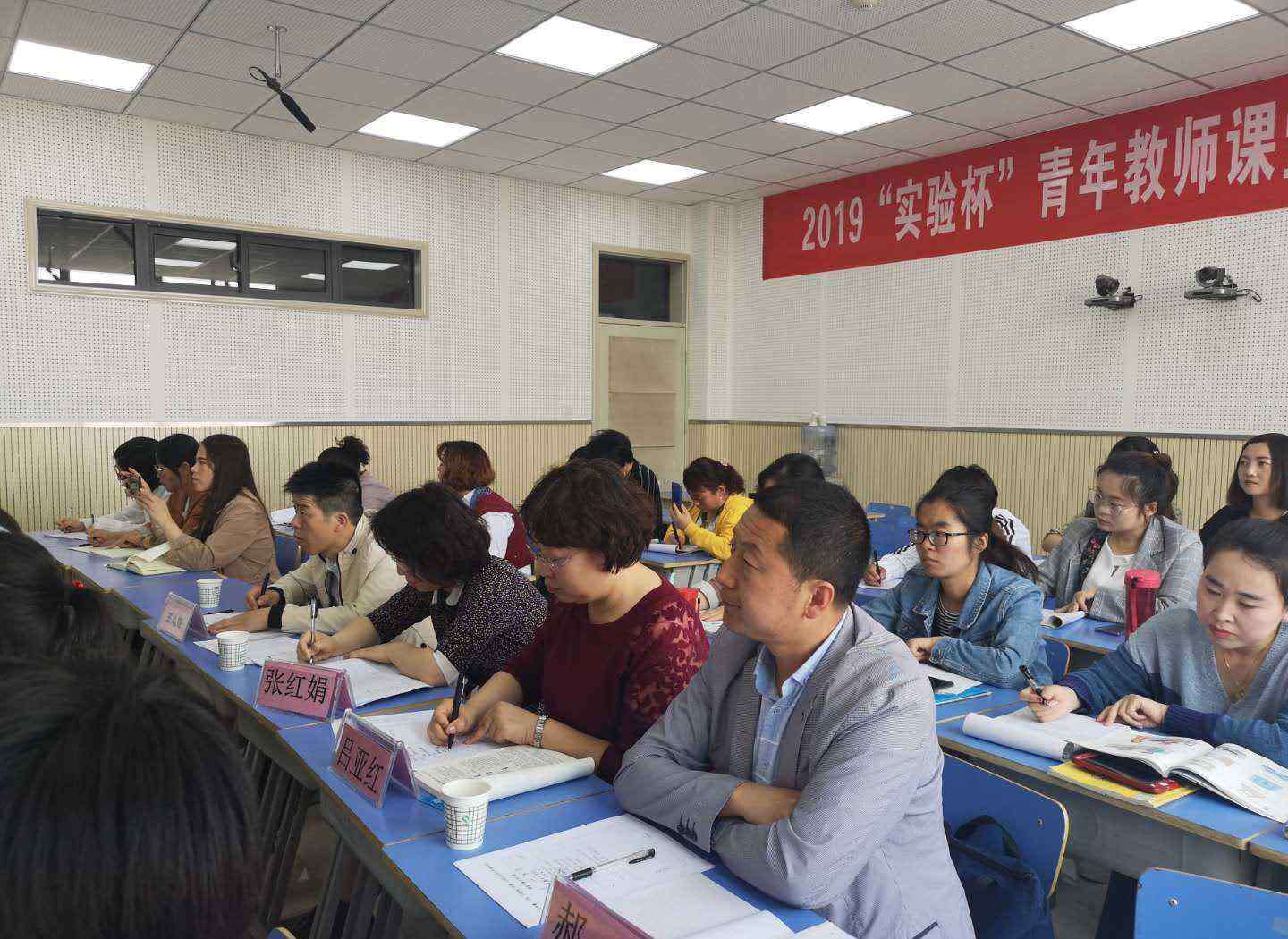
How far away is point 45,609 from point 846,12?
462cm

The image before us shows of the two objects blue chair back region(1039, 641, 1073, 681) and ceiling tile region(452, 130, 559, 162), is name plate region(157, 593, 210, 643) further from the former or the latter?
ceiling tile region(452, 130, 559, 162)

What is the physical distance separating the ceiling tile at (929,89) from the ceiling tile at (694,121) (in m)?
0.91

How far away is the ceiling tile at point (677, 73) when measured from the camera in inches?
209

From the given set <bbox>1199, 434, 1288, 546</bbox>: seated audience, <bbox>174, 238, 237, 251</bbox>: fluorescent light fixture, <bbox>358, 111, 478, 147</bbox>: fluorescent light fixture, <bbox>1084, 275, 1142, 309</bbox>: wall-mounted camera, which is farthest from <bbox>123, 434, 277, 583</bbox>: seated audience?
<bbox>1084, 275, 1142, 309</bbox>: wall-mounted camera

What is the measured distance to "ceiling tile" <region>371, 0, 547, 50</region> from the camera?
463 cm

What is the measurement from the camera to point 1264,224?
559cm

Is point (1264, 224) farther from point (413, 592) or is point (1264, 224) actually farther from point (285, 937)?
point (285, 937)

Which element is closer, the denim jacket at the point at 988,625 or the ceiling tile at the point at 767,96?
the denim jacket at the point at 988,625

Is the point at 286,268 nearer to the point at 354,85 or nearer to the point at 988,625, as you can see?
the point at 354,85

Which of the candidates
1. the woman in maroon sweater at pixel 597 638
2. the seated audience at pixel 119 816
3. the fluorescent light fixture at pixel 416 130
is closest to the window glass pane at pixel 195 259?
the fluorescent light fixture at pixel 416 130

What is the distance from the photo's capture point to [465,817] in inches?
61.0

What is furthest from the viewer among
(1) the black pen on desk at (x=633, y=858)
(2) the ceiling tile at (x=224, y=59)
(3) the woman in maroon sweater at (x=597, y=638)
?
(2) the ceiling tile at (x=224, y=59)

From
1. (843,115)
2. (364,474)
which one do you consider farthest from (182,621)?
(843,115)

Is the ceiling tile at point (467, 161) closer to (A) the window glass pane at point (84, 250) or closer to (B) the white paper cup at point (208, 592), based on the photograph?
(A) the window glass pane at point (84, 250)
